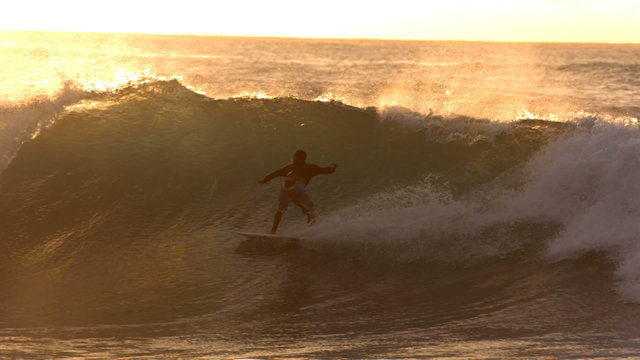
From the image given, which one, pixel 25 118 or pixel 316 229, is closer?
pixel 316 229

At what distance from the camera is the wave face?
8.98 m

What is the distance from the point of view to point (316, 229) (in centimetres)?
1145

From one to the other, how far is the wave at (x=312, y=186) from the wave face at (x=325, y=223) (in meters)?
0.04

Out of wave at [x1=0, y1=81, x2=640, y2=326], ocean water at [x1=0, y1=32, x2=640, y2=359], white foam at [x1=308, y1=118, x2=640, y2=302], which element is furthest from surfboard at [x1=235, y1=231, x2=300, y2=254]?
white foam at [x1=308, y1=118, x2=640, y2=302]

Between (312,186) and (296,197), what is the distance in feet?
8.85

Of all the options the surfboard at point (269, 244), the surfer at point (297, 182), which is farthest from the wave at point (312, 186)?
the surfer at point (297, 182)

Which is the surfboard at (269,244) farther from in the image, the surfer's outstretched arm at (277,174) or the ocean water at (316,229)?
the surfer's outstretched arm at (277,174)

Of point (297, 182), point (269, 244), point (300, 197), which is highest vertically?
point (297, 182)

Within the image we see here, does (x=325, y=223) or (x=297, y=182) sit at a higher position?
(x=297, y=182)

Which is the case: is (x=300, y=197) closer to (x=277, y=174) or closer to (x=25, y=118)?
(x=277, y=174)

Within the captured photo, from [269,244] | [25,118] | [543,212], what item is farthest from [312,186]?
[25,118]

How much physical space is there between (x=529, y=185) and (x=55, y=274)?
6.80 meters

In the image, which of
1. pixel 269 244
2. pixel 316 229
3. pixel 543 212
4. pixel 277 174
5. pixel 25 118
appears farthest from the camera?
pixel 25 118

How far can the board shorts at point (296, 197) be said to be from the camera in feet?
36.7
